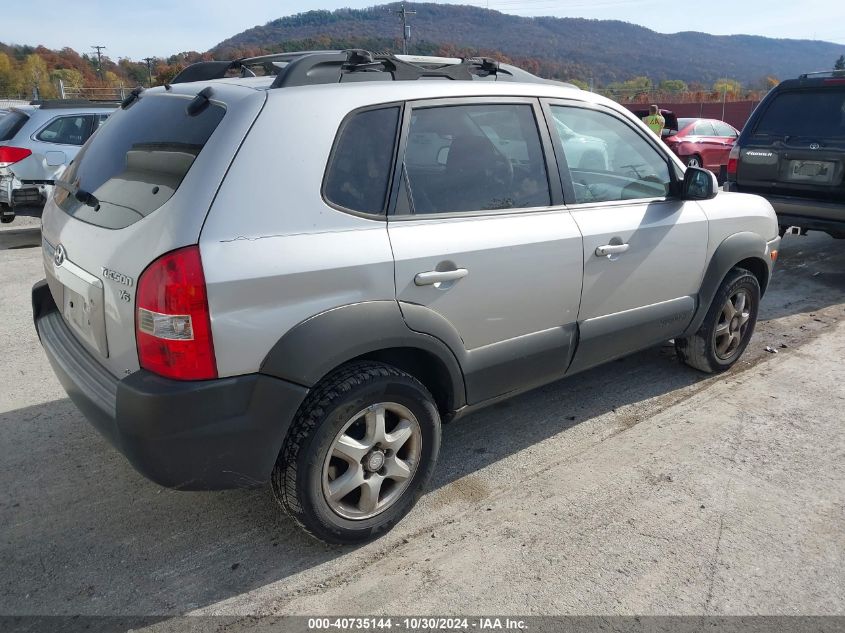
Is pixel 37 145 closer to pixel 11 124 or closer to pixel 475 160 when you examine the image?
pixel 11 124

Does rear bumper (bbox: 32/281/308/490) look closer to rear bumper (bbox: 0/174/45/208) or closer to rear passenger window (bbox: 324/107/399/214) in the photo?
rear passenger window (bbox: 324/107/399/214)

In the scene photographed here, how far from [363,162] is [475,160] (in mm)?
628

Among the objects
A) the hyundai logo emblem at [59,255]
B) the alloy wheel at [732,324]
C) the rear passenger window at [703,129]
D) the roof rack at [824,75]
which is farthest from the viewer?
the rear passenger window at [703,129]

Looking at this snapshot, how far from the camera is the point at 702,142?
15.7 meters

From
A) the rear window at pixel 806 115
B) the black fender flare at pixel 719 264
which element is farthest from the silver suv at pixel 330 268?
the rear window at pixel 806 115

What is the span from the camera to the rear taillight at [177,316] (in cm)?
222

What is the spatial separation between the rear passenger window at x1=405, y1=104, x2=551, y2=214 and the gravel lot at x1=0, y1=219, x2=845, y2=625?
135 centimetres

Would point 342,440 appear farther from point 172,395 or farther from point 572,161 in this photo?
point 572,161

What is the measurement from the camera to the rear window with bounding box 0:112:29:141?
349 inches

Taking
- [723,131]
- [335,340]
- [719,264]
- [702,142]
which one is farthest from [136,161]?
[723,131]

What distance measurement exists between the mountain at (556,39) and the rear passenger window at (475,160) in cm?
11271

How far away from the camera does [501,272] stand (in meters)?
2.99

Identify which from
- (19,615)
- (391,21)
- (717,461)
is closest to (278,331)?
(19,615)

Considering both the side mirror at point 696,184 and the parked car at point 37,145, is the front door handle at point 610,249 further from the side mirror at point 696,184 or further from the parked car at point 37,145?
the parked car at point 37,145
